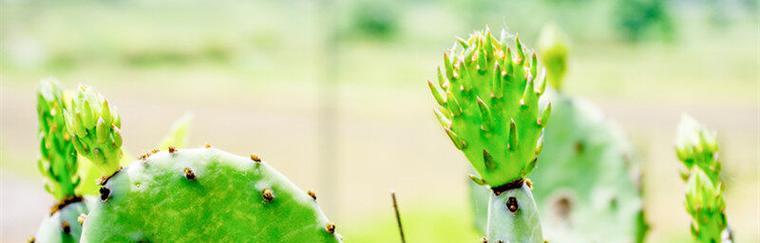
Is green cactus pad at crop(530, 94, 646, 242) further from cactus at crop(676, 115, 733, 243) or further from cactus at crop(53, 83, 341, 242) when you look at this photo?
cactus at crop(53, 83, 341, 242)

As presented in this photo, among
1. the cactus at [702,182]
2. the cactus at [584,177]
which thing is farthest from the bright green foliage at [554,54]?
the cactus at [702,182]

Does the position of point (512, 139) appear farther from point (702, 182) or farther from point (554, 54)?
point (554, 54)

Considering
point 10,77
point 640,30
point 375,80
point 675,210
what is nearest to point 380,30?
point 375,80

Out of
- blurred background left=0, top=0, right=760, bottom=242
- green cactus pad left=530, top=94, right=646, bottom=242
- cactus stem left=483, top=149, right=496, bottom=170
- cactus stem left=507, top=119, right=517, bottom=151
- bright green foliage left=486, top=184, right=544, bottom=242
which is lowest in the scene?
bright green foliage left=486, top=184, right=544, bottom=242

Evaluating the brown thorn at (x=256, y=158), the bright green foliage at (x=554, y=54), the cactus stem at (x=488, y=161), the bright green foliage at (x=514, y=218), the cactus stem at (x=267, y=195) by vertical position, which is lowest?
the bright green foliage at (x=514, y=218)

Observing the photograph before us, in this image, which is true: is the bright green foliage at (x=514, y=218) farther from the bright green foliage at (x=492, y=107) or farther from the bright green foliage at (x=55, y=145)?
the bright green foliage at (x=55, y=145)

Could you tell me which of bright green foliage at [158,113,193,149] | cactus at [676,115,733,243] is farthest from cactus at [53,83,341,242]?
cactus at [676,115,733,243]
